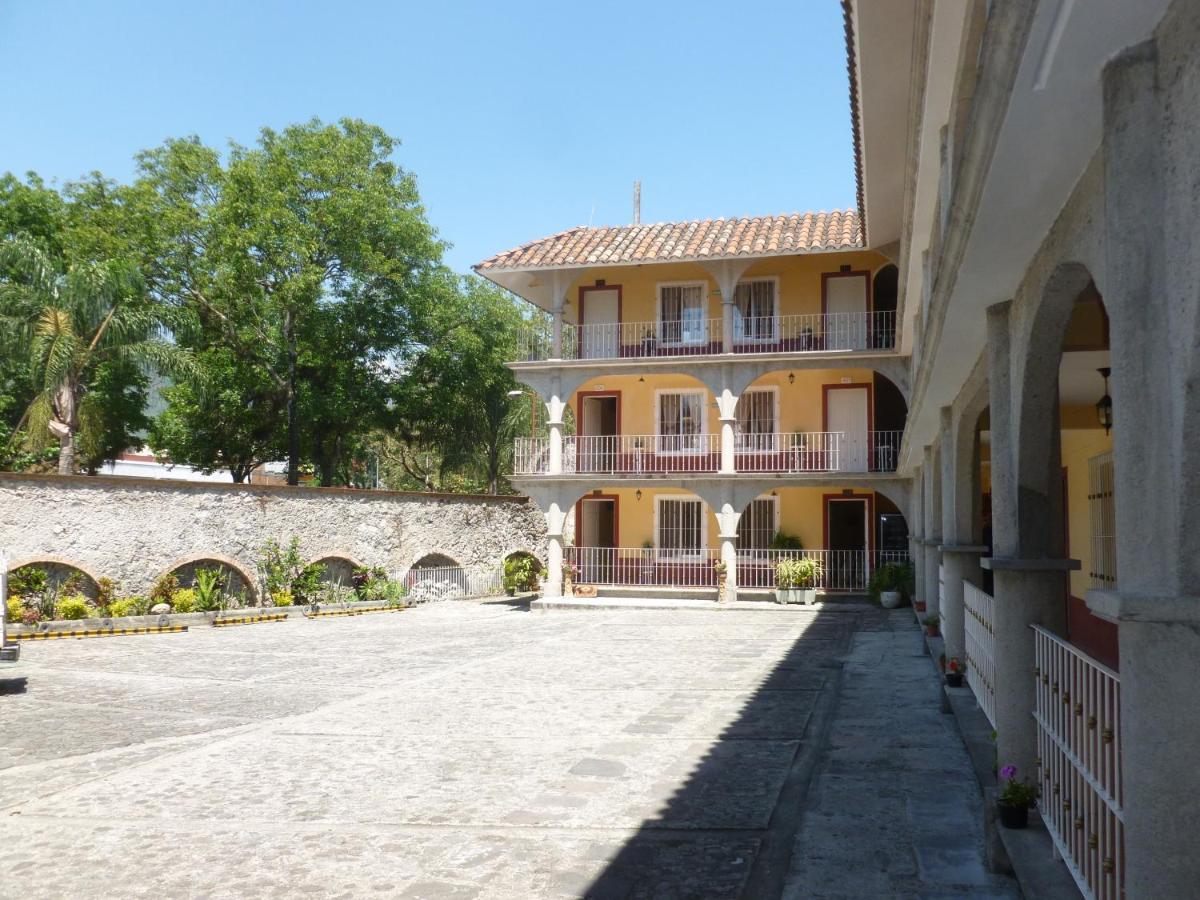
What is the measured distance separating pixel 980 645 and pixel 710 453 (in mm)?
18567

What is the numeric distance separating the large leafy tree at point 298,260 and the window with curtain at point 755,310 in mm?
11775

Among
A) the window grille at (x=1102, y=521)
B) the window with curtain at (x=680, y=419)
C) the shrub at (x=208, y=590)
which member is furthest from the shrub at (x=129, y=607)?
the window grille at (x=1102, y=521)

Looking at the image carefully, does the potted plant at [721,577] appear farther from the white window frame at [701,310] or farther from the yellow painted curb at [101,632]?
the yellow painted curb at [101,632]

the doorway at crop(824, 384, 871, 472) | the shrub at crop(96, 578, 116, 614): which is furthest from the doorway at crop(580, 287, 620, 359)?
the shrub at crop(96, 578, 116, 614)

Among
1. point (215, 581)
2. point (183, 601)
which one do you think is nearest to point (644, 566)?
point (215, 581)

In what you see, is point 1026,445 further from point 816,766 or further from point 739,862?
point 816,766

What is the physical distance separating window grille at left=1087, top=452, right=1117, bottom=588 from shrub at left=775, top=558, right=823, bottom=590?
11.9m

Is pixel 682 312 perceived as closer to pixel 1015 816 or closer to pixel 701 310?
pixel 701 310

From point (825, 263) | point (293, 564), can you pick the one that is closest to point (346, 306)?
point (293, 564)

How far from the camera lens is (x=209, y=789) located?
734 cm

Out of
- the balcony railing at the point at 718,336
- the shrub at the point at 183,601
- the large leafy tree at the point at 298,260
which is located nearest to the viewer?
the shrub at the point at 183,601

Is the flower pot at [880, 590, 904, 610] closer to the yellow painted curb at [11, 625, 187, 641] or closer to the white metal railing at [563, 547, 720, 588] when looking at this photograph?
the white metal railing at [563, 547, 720, 588]

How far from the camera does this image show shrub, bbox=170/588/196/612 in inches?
794

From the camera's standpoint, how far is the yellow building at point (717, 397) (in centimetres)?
2506
